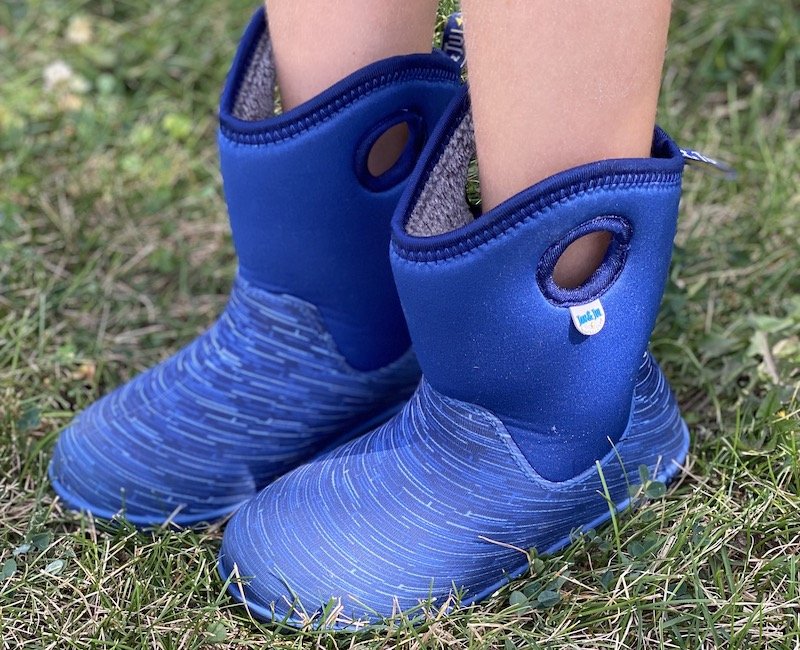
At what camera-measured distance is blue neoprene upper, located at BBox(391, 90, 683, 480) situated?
3.19ft

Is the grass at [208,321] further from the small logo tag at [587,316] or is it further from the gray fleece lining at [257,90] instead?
the gray fleece lining at [257,90]

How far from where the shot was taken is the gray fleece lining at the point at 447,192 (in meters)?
1.06

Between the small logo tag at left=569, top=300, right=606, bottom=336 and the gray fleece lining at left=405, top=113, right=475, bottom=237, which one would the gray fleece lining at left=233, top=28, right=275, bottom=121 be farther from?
the small logo tag at left=569, top=300, right=606, bottom=336

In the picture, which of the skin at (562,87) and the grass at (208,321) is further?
the grass at (208,321)

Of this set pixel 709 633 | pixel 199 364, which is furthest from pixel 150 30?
pixel 709 633

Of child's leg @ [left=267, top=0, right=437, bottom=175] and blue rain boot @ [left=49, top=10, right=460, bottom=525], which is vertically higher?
child's leg @ [left=267, top=0, right=437, bottom=175]

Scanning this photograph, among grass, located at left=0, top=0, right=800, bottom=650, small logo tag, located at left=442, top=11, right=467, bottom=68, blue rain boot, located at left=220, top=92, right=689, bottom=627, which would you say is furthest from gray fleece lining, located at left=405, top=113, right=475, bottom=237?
grass, located at left=0, top=0, right=800, bottom=650

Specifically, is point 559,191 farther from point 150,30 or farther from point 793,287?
point 150,30

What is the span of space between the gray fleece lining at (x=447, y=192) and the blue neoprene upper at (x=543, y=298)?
0.01m

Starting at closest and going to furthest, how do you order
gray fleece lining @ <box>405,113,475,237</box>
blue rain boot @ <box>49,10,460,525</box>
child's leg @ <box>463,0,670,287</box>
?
child's leg @ <box>463,0,670,287</box> < gray fleece lining @ <box>405,113,475,237</box> < blue rain boot @ <box>49,10,460,525</box>

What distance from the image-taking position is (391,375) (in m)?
1.36

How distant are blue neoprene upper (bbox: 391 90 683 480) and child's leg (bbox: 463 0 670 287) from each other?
0.11ft

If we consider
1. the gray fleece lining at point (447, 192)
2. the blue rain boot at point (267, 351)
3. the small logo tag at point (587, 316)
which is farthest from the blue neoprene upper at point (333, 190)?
the small logo tag at point (587, 316)

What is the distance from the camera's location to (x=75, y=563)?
1233 millimetres
